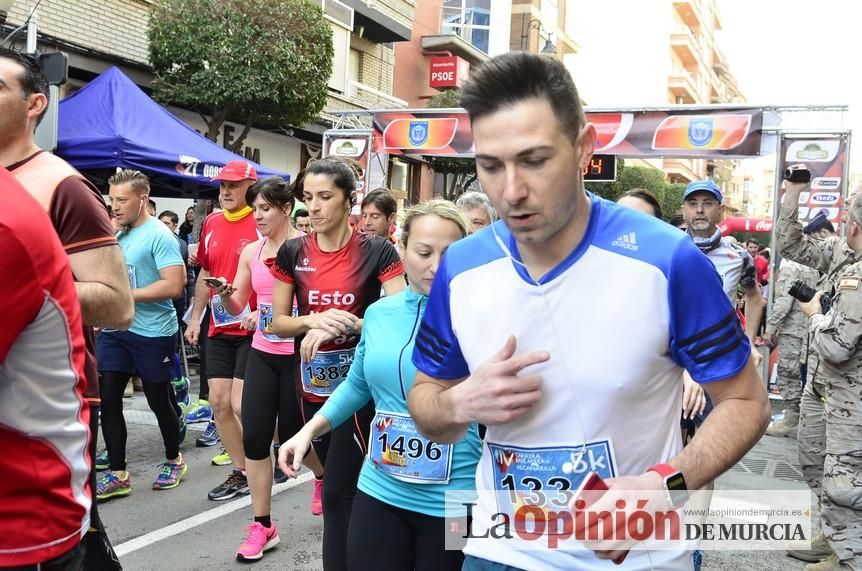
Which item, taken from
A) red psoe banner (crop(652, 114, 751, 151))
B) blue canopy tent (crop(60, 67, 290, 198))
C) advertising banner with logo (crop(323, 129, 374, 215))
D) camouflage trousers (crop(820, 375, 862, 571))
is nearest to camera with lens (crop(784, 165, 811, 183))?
camouflage trousers (crop(820, 375, 862, 571))

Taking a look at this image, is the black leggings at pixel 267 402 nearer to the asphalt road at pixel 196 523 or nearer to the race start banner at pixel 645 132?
the asphalt road at pixel 196 523

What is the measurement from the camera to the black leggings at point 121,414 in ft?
16.9

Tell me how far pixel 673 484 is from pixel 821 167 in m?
10.2

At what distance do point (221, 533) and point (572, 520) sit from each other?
3473mm

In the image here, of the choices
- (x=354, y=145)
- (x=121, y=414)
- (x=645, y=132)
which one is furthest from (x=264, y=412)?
(x=354, y=145)

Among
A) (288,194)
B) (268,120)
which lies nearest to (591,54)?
(268,120)

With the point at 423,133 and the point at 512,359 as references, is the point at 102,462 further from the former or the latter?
the point at 423,133

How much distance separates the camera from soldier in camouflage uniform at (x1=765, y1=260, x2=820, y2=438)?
7957 millimetres

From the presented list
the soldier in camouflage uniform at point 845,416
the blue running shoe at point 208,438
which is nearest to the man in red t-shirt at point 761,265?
the soldier in camouflage uniform at point 845,416

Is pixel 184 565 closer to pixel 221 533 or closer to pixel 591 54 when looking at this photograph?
pixel 221 533

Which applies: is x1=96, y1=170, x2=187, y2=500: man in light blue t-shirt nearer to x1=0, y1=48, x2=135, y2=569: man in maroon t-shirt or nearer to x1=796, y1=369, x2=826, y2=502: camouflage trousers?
x1=0, y1=48, x2=135, y2=569: man in maroon t-shirt

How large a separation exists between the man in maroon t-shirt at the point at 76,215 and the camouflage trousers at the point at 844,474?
3.42 metres

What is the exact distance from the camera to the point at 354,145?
44.0 ft

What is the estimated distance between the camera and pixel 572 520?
1677 millimetres
